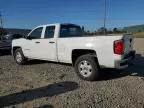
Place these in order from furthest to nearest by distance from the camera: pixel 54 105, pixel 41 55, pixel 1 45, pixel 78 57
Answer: pixel 1 45, pixel 41 55, pixel 78 57, pixel 54 105

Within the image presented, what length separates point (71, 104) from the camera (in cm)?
533

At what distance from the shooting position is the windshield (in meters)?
8.87

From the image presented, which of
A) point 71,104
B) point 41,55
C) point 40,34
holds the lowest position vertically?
point 71,104

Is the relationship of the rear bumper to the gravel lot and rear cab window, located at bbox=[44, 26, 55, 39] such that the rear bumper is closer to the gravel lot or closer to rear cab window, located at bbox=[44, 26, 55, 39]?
the gravel lot

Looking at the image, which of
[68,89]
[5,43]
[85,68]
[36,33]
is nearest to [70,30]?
[36,33]

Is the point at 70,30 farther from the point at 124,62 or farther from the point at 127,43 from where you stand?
the point at 124,62

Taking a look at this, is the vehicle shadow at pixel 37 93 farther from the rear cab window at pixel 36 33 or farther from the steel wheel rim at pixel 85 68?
the rear cab window at pixel 36 33

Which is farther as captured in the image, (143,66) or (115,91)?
(143,66)

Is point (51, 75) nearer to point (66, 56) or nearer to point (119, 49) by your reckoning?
point (66, 56)

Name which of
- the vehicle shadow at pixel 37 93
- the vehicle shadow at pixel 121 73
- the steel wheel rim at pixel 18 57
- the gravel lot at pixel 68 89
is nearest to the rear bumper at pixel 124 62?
the gravel lot at pixel 68 89

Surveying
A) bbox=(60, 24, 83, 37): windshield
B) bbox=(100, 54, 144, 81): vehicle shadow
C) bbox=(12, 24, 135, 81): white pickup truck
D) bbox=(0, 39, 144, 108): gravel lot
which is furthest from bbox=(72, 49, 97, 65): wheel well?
bbox=(60, 24, 83, 37): windshield

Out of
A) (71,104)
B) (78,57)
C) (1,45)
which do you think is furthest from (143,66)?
(1,45)

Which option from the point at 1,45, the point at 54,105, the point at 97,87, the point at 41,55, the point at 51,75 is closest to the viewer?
the point at 54,105

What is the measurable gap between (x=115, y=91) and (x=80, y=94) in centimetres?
97
